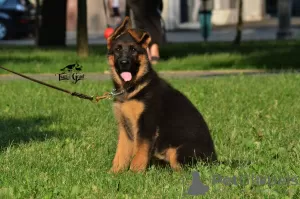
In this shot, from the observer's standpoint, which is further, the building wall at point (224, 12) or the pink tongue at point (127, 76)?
the building wall at point (224, 12)

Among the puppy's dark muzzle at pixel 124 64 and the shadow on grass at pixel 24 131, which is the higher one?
the puppy's dark muzzle at pixel 124 64

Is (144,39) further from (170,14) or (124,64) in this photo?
(170,14)

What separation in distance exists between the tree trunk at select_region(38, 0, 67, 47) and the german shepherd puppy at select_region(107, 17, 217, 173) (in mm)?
19348

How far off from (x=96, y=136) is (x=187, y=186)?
304 centimetres

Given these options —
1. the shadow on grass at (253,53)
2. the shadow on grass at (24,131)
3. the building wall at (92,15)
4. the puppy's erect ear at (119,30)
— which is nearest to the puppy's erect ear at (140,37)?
the puppy's erect ear at (119,30)

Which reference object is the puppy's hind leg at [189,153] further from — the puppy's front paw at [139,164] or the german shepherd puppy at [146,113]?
the puppy's front paw at [139,164]

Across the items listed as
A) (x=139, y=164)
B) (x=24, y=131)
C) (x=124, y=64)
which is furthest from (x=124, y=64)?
(x=24, y=131)

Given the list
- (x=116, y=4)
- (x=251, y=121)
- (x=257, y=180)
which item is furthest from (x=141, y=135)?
(x=116, y=4)

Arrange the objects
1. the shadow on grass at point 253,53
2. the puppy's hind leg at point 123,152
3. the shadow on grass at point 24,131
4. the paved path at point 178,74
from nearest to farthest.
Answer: the puppy's hind leg at point 123,152, the shadow on grass at point 24,131, the paved path at point 178,74, the shadow on grass at point 253,53

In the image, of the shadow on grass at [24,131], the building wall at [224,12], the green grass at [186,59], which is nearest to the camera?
the shadow on grass at [24,131]

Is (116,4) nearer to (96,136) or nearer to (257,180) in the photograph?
(96,136)

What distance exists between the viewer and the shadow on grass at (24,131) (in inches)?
392

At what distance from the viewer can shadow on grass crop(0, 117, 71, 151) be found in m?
9.97

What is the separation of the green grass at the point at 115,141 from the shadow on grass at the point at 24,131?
0.03 ft
